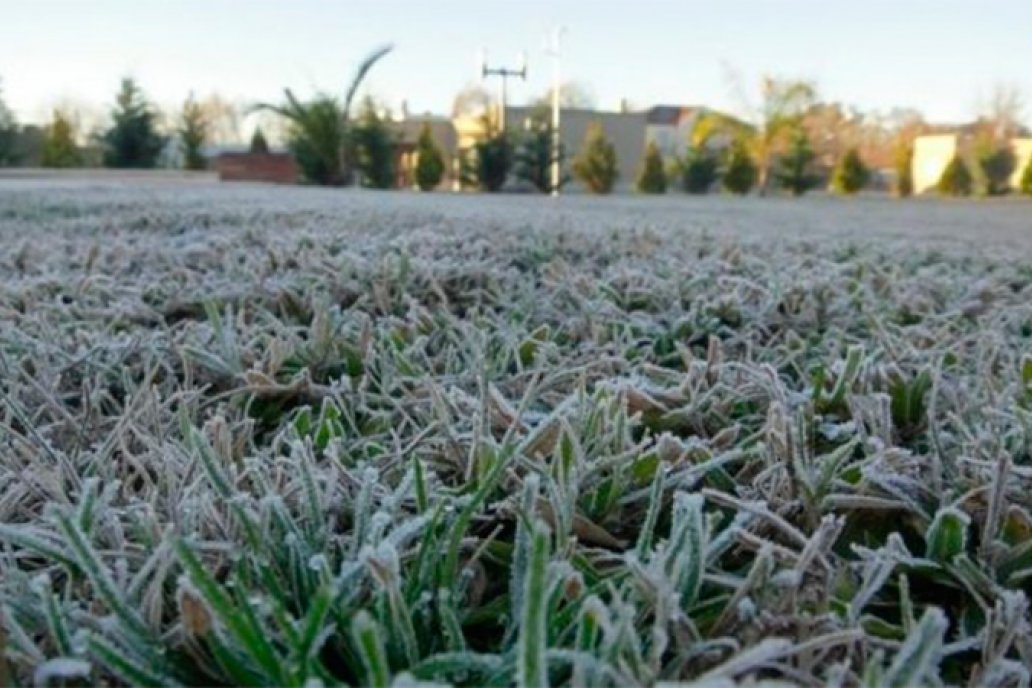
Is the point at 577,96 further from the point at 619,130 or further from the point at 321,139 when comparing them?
the point at 321,139

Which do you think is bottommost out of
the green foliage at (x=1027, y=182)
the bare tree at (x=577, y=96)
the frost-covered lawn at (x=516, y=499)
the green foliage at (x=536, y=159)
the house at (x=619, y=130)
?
the frost-covered lawn at (x=516, y=499)

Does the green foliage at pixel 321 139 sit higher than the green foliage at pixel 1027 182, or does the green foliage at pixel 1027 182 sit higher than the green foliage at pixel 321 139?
the green foliage at pixel 321 139

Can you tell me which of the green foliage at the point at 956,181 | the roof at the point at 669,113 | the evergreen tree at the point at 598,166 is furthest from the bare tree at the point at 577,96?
the green foliage at the point at 956,181

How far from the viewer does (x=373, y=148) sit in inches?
779

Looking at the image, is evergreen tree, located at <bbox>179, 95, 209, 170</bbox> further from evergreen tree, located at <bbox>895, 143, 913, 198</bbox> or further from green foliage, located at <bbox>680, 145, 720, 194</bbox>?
evergreen tree, located at <bbox>895, 143, 913, 198</bbox>

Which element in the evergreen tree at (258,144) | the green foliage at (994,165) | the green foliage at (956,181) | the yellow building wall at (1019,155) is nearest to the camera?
the green foliage at (956,181)

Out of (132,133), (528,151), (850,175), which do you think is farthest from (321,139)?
(850,175)

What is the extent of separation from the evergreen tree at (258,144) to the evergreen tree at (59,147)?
11.7 ft

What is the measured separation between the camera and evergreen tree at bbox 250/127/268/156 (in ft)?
69.4

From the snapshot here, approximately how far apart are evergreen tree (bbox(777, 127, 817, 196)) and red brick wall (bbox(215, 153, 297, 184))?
11.0 m

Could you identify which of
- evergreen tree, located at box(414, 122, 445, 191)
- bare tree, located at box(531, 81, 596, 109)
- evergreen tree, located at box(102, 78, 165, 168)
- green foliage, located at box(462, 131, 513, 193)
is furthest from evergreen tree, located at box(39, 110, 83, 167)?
bare tree, located at box(531, 81, 596, 109)

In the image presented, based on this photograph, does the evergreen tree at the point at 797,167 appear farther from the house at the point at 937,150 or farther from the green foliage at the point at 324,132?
the green foliage at the point at 324,132

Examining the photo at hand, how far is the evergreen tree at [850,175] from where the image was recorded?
2062 cm

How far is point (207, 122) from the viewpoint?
23.0 metres
